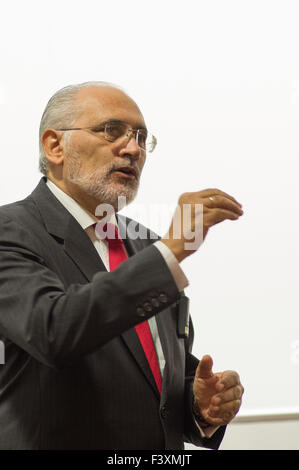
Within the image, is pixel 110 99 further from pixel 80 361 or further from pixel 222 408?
pixel 222 408

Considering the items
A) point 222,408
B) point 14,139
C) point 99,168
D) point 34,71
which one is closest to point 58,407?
point 222,408

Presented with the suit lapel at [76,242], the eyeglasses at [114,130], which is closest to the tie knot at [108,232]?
the suit lapel at [76,242]

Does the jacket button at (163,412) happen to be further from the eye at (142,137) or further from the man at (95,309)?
the eye at (142,137)

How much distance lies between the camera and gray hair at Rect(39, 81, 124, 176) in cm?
141

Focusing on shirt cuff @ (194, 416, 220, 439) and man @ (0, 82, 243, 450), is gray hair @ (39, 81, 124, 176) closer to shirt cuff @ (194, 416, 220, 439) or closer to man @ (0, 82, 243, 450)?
man @ (0, 82, 243, 450)

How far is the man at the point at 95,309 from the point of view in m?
0.92

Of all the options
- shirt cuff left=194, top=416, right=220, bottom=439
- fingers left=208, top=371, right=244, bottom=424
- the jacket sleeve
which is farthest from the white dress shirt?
the jacket sleeve

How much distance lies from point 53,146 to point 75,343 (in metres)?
0.68

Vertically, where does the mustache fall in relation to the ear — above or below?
below

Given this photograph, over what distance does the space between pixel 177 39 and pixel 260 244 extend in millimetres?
978

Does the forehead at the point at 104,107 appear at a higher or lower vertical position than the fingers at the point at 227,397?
higher

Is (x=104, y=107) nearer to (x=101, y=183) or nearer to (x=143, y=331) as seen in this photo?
(x=101, y=183)

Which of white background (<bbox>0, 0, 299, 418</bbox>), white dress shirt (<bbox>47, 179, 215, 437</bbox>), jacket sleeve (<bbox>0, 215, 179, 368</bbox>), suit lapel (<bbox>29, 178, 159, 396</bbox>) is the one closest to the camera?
jacket sleeve (<bbox>0, 215, 179, 368</bbox>)

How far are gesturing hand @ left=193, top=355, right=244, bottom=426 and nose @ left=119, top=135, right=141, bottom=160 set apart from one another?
55cm
